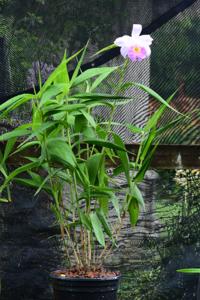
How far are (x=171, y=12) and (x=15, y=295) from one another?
1.47m

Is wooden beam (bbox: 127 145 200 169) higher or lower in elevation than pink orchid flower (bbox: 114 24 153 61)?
lower

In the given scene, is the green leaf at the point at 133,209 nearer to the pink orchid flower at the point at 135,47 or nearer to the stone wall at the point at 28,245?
the stone wall at the point at 28,245

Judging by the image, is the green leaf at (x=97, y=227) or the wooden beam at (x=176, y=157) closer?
the green leaf at (x=97, y=227)

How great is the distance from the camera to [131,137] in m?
3.22

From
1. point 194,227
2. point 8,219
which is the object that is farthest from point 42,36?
point 194,227

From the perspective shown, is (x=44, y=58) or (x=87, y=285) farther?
(x=44, y=58)

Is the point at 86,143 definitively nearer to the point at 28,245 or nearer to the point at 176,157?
the point at 176,157

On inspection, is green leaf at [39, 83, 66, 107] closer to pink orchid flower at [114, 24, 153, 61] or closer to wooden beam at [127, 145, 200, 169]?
pink orchid flower at [114, 24, 153, 61]

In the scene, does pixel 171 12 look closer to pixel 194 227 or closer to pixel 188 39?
pixel 188 39

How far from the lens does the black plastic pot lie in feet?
8.16

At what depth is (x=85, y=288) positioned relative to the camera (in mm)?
2490

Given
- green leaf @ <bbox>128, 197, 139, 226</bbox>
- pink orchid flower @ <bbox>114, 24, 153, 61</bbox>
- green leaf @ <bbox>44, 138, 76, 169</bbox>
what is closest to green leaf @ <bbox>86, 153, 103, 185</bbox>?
green leaf @ <bbox>44, 138, 76, 169</bbox>

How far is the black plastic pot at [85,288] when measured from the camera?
249 cm

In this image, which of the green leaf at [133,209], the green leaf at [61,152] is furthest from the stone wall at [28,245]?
the green leaf at [61,152]
